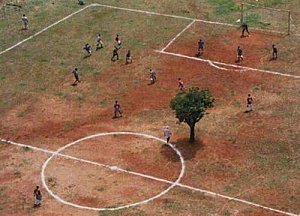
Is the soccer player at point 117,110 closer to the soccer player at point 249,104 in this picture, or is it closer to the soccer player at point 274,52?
the soccer player at point 249,104

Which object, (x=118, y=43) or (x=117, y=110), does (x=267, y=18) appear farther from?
(x=117, y=110)

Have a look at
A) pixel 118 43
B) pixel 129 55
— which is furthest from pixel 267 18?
pixel 129 55

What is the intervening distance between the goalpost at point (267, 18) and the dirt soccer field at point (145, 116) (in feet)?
2.58

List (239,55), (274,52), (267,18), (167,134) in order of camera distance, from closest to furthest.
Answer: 1. (167,134)
2. (239,55)
3. (274,52)
4. (267,18)

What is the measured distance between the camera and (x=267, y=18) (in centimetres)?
8119

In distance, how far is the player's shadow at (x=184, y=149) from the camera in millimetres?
53188

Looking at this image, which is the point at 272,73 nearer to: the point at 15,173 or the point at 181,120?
the point at 181,120

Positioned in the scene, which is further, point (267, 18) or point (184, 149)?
point (267, 18)

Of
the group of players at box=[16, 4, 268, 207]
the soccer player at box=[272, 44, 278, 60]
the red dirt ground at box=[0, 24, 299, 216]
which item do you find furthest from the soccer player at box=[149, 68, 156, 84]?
the soccer player at box=[272, 44, 278, 60]

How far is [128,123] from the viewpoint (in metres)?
58.6

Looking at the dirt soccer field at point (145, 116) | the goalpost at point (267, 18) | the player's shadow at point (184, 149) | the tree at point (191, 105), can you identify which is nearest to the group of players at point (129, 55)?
the dirt soccer field at point (145, 116)

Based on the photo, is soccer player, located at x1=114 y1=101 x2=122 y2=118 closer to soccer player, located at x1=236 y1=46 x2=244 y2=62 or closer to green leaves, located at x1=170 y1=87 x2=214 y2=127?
green leaves, located at x1=170 y1=87 x2=214 y2=127

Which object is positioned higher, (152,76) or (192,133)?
(152,76)

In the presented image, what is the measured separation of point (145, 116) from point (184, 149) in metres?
6.89
